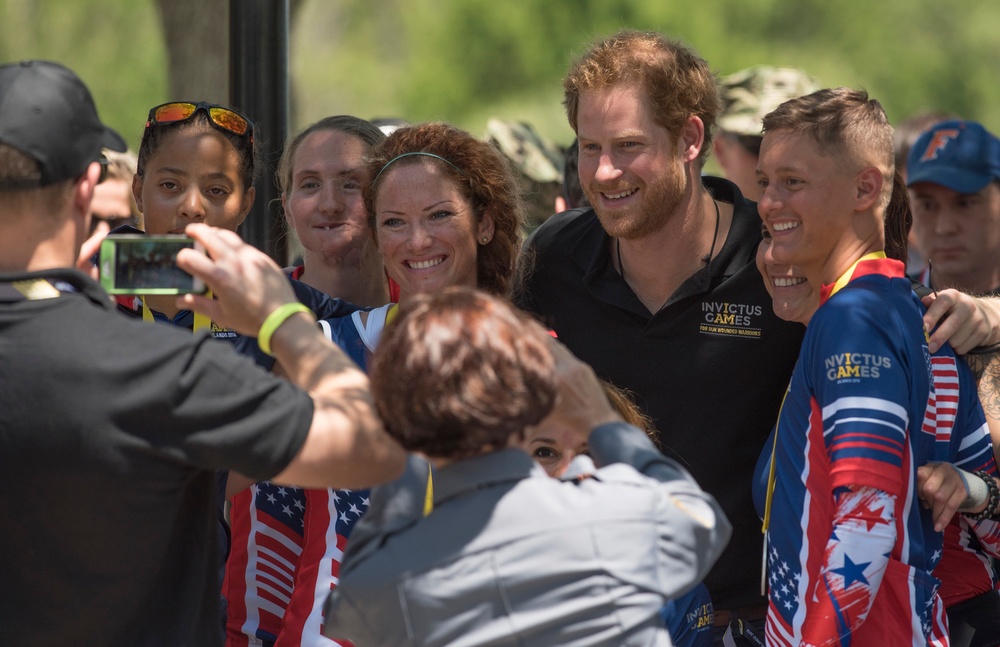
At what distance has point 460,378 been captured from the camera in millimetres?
2186

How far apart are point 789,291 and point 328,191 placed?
1816 millimetres

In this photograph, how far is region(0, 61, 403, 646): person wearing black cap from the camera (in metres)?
2.21

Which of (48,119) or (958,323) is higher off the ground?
(48,119)

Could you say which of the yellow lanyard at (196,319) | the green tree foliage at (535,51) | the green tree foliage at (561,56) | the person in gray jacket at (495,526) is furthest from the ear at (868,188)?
the green tree foliage at (561,56)

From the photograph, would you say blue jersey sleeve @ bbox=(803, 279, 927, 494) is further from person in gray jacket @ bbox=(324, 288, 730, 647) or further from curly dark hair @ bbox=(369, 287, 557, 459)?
curly dark hair @ bbox=(369, 287, 557, 459)

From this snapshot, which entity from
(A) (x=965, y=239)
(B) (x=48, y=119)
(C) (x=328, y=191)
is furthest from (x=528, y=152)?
(B) (x=48, y=119)

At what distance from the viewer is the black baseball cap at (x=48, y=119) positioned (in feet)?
7.55

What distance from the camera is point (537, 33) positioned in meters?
16.9

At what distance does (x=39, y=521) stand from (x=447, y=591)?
83cm

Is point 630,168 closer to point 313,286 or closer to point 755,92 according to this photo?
point 313,286

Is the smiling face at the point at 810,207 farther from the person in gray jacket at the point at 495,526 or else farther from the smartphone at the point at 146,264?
the smartphone at the point at 146,264

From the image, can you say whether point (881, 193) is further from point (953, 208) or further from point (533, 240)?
point (953, 208)

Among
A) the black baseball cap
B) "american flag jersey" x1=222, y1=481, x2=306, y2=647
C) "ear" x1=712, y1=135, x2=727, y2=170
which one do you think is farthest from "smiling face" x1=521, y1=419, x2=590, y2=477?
"ear" x1=712, y1=135, x2=727, y2=170

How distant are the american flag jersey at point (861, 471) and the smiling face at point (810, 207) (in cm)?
10
